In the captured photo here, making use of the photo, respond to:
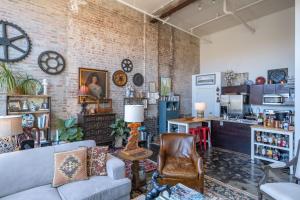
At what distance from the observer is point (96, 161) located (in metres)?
2.61

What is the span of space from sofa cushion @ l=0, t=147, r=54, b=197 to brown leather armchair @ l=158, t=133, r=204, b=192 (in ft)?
5.16

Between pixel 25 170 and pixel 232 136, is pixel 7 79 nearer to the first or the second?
pixel 25 170

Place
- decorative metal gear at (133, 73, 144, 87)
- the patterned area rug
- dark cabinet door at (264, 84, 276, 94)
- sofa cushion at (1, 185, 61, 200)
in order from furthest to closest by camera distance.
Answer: decorative metal gear at (133, 73, 144, 87), dark cabinet door at (264, 84, 276, 94), the patterned area rug, sofa cushion at (1, 185, 61, 200)

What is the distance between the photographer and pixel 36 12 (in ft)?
14.9

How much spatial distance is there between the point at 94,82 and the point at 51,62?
1223mm

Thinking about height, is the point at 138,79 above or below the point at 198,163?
above

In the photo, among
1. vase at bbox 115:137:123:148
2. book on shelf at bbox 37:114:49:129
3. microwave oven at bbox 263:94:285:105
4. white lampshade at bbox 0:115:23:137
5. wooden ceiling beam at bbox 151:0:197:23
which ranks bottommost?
vase at bbox 115:137:123:148

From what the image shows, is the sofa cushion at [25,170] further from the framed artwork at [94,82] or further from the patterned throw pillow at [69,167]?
the framed artwork at [94,82]

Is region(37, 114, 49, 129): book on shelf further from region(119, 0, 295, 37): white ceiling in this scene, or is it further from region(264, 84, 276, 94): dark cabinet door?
region(264, 84, 276, 94): dark cabinet door

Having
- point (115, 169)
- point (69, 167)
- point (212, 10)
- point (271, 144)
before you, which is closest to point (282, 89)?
point (271, 144)

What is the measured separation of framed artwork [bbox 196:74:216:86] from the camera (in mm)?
7064

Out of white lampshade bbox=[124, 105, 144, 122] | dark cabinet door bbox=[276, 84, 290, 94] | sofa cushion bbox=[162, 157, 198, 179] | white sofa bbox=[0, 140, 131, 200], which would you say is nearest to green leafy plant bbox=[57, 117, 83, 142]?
white sofa bbox=[0, 140, 131, 200]

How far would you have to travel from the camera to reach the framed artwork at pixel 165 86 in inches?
287

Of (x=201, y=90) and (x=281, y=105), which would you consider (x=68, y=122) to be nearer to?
(x=201, y=90)
